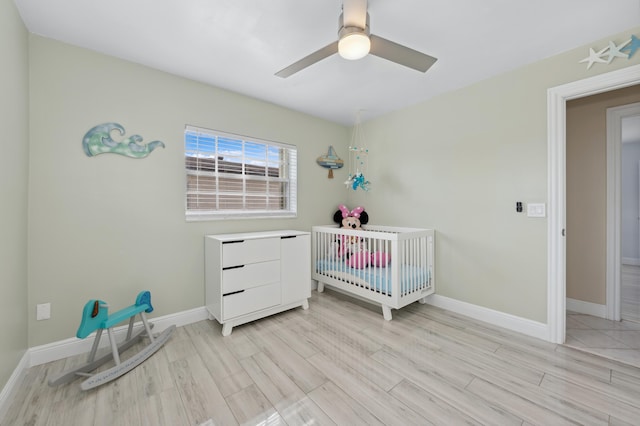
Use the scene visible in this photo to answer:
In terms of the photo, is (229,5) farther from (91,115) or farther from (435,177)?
(435,177)

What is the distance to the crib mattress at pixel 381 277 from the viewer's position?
2.47 m

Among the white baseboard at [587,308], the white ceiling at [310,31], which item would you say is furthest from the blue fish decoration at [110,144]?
the white baseboard at [587,308]

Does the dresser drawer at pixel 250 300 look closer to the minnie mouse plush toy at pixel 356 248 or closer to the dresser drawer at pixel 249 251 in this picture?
the dresser drawer at pixel 249 251

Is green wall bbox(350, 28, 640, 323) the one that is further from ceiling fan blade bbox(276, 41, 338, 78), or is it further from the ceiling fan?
ceiling fan blade bbox(276, 41, 338, 78)

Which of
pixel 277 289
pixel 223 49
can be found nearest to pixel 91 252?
pixel 277 289

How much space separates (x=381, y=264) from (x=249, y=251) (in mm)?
1313

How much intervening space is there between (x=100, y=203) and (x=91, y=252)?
0.38 meters

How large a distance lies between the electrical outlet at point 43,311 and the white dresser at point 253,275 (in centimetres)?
107

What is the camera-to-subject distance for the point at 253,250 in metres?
2.39

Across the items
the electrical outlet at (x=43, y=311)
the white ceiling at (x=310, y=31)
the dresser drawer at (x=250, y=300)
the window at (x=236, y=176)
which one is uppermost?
the white ceiling at (x=310, y=31)

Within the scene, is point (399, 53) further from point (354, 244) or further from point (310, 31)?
point (354, 244)

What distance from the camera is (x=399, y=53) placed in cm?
150

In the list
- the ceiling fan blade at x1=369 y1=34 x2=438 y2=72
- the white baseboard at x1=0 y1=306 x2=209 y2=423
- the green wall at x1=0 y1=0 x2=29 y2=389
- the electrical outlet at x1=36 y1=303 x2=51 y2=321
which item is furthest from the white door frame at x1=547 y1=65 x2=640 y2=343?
the electrical outlet at x1=36 y1=303 x2=51 y2=321

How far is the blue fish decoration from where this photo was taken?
1954 millimetres
